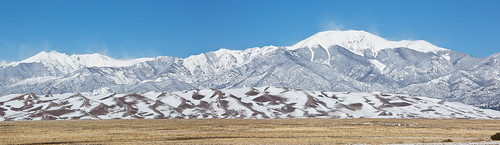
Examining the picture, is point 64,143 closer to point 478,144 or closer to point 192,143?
point 192,143

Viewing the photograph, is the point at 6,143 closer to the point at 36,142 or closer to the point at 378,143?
the point at 36,142

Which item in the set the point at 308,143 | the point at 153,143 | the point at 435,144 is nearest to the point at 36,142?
the point at 153,143

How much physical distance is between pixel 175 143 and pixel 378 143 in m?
29.0

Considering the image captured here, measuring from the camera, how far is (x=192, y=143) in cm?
8388

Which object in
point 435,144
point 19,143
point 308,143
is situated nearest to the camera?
point 435,144

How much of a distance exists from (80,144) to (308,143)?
3314cm

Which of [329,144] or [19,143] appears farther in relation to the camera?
[19,143]

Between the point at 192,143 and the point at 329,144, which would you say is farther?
the point at 192,143

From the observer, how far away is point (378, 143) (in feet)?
262

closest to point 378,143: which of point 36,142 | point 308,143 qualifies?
point 308,143

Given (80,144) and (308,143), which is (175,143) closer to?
(80,144)

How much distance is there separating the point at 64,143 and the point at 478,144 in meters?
58.9

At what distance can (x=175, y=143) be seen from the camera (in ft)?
275

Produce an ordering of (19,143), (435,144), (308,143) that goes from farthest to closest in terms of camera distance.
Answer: (19,143) → (308,143) → (435,144)
